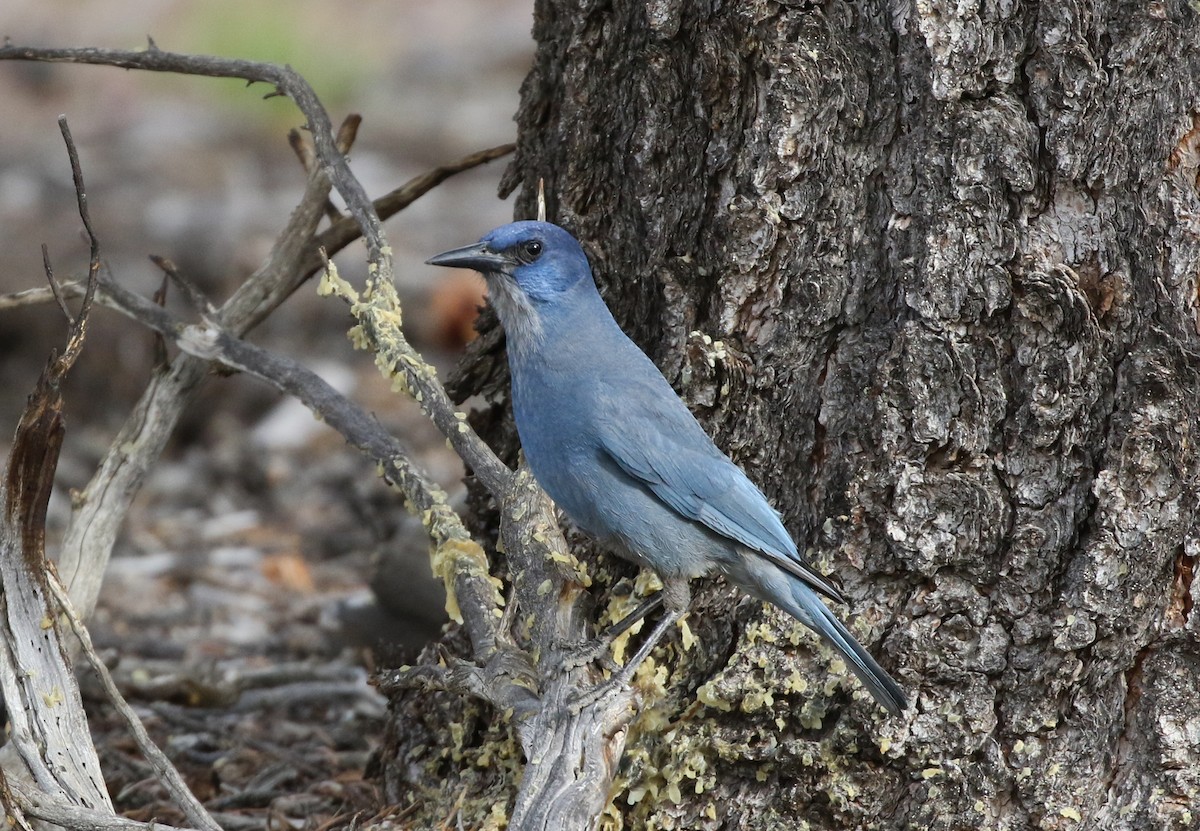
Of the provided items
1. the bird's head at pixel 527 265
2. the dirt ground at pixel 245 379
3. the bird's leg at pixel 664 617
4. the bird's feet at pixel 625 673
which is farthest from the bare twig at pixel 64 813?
the bird's head at pixel 527 265

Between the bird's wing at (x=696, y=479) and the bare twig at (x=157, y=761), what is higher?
the bird's wing at (x=696, y=479)

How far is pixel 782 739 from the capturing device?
2.82m

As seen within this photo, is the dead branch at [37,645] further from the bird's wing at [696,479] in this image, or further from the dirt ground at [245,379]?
the bird's wing at [696,479]

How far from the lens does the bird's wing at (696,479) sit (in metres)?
2.77

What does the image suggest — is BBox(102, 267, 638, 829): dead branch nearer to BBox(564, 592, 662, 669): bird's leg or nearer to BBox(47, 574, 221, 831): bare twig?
BBox(564, 592, 662, 669): bird's leg

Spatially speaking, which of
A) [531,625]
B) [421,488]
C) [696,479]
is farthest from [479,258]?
[531,625]

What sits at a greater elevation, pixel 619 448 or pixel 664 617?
pixel 619 448

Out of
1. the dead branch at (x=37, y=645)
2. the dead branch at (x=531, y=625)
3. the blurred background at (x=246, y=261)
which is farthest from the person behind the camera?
the blurred background at (x=246, y=261)

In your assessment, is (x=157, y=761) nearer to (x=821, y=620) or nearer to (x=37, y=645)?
(x=37, y=645)

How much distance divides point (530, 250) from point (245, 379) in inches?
162

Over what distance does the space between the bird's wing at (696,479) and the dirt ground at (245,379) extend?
1.08 m

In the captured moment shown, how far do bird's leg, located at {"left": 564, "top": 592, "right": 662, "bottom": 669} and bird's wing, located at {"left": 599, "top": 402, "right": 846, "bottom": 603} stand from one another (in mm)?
230

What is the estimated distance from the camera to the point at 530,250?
307cm

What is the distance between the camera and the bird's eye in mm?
3057
